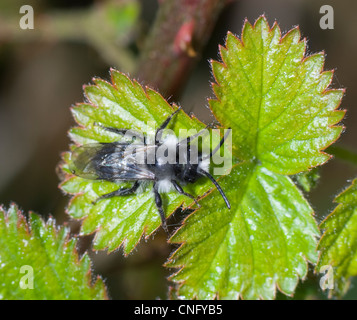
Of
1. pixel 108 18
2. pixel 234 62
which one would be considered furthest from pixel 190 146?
pixel 108 18

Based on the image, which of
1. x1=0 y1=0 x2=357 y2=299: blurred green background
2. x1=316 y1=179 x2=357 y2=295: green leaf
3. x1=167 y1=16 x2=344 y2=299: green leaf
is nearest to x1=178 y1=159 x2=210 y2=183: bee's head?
x1=167 y1=16 x2=344 y2=299: green leaf

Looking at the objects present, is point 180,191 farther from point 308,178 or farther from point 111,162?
point 308,178

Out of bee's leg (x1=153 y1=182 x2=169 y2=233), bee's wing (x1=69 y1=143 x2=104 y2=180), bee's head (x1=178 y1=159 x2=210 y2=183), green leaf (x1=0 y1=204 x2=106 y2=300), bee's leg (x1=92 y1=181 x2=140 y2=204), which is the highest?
bee's wing (x1=69 y1=143 x2=104 y2=180)

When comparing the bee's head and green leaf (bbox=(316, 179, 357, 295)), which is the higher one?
the bee's head

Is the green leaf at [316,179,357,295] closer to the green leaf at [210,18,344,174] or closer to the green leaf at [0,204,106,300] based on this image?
the green leaf at [210,18,344,174]

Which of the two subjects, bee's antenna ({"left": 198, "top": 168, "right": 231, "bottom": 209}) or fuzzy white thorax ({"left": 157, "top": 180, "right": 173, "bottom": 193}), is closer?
bee's antenna ({"left": 198, "top": 168, "right": 231, "bottom": 209})

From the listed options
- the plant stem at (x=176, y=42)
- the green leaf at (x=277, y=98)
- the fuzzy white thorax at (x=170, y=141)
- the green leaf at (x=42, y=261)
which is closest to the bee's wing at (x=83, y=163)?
the green leaf at (x=42, y=261)

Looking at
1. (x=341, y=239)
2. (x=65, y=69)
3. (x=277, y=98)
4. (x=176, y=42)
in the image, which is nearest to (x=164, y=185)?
(x=277, y=98)
